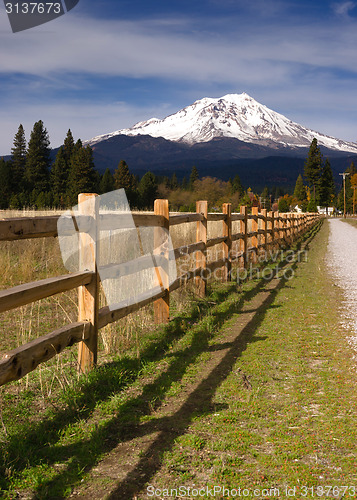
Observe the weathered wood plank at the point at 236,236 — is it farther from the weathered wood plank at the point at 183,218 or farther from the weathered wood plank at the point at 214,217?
the weathered wood plank at the point at 183,218

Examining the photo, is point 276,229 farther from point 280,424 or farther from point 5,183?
point 5,183

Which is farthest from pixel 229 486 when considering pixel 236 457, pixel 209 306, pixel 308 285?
pixel 308 285

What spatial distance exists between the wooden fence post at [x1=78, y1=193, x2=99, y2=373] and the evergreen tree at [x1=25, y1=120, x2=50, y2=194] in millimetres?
65012

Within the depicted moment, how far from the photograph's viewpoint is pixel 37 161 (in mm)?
67938

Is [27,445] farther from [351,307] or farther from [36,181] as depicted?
[36,181]

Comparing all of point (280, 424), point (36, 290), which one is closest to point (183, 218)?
point (36, 290)

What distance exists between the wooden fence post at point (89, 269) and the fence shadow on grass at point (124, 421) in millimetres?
235

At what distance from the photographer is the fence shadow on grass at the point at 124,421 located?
251 centimetres

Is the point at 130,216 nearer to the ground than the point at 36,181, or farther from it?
nearer to the ground

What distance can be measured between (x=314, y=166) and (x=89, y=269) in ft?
273

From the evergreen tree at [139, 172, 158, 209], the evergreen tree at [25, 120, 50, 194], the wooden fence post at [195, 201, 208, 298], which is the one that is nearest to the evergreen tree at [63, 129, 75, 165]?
the evergreen tree at [25, 120, 50, 194]

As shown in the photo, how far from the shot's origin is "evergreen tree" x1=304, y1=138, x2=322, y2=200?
79625mm

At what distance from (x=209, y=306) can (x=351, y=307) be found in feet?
6.94

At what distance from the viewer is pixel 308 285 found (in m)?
8.69
